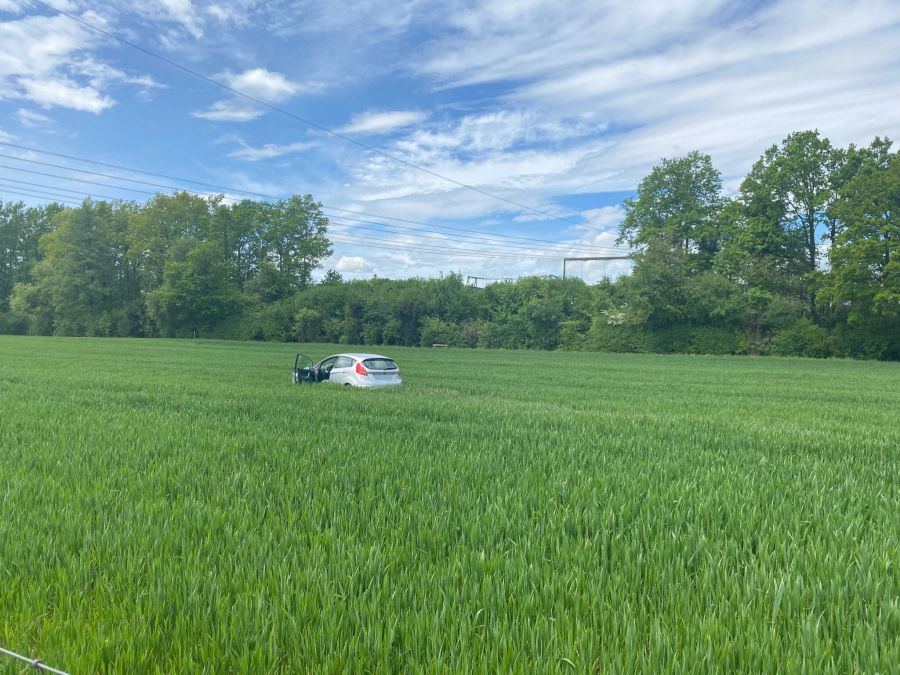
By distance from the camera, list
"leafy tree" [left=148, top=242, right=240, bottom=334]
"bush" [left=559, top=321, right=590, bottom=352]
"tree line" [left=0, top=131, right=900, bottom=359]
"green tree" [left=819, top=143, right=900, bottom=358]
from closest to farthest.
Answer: "green tree" [left=819, top=143, right=900, bottom=358] → "tree line" [left=0, top=131, right=900, bottom=359] → "bush" [left=559, top=321, right=590, bottom=352] → "leafy tree" [left=148, top=242, right=240, bottom=334]

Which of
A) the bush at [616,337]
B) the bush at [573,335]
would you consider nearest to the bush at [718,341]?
the bush at [616,337]

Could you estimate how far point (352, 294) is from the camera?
62438 mm

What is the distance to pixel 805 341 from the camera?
1722 inches

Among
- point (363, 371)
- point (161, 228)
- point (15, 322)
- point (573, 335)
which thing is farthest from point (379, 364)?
point (15, 322)

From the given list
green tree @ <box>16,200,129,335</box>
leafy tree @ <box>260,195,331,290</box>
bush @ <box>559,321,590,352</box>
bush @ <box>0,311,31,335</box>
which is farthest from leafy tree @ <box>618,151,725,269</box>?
bush @ <box>0,311,31,335</box>

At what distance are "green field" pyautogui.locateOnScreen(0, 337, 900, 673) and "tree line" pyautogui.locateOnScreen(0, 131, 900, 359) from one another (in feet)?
140

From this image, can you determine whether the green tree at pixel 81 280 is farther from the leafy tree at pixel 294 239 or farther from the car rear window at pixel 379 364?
the car rear window at pixel 379 364

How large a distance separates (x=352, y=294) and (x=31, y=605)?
6058cm

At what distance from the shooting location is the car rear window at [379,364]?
54.3 feet

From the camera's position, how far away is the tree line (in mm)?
43072

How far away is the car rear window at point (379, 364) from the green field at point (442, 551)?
7.84 meters

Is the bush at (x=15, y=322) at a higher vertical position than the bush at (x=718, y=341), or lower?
higher

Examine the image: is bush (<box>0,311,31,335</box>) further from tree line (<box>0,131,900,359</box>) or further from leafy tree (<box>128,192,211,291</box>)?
leafy tree (<box>128,192,211,291</box>)

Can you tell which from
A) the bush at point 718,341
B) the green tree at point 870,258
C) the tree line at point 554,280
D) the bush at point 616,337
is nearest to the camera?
the green tree at point 870,258
